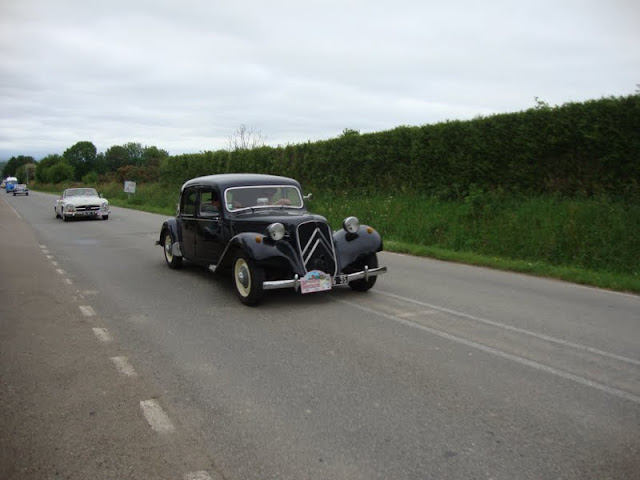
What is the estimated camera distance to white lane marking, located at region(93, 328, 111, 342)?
18.1 feet

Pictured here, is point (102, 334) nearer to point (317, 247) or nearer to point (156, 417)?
point (156, 417)

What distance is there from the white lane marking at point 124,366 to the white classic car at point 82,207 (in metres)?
19.9

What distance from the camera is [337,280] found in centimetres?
711

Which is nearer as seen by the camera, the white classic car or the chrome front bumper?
the chrome front bumper

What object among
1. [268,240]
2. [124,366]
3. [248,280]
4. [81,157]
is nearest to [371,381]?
[124,366]

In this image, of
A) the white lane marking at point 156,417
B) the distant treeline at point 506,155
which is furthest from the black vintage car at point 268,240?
the distant treeline at point 506,155

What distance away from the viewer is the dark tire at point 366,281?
759cm

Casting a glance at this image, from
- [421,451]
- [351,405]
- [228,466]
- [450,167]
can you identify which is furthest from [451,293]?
[450,167]

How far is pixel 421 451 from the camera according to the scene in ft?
10.5

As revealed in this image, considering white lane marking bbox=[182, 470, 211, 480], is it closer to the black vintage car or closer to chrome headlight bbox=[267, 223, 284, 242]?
the black vintage car

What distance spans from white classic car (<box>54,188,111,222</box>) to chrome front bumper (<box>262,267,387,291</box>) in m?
18.5

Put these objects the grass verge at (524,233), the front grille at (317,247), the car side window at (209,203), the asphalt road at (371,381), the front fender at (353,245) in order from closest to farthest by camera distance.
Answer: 1. the asphalt road at (371,381)
2. the front grille at (317,247)
3. the front fender at (353,245)
4. the car side window at (209,203)
5. the grass verge at (524,233)

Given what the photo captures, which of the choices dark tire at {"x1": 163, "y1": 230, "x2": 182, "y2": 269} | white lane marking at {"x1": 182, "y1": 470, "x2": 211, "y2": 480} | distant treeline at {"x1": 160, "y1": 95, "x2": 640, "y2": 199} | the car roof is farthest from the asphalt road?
distant treeline at {"x1": 160, "y1": 95, "x2": 640, "y2": 199}

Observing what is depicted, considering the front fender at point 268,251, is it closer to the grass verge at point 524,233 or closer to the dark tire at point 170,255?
the dark tire at point 170,255
